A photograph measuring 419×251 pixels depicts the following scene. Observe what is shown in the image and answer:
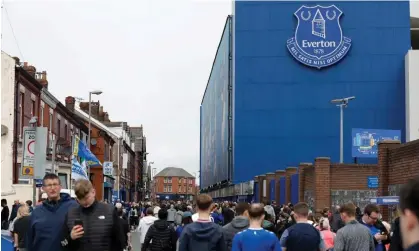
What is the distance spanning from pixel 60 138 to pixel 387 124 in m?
24.1

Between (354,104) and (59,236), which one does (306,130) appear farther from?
(59,236)

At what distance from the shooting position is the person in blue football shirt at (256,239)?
24.6ft

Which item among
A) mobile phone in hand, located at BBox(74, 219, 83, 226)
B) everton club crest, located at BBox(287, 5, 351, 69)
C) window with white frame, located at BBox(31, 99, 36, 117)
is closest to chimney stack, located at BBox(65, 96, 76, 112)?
everton club crest, located at BBox(287, 5, 351, 69)

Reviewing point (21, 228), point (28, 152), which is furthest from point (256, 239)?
point (28, 152)

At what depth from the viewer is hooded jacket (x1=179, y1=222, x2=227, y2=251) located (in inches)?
313

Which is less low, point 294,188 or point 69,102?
point 69,102

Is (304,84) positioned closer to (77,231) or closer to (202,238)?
(202,238)

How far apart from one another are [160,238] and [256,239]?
4002 mm

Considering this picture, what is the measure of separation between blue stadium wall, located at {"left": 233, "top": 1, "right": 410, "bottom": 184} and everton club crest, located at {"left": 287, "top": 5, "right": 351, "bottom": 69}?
52 centimetres

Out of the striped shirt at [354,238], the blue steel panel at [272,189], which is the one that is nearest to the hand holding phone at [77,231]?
the striped shirt at [354,238]

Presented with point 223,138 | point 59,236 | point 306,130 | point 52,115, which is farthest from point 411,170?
point 223,138

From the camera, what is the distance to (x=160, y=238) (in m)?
11.3

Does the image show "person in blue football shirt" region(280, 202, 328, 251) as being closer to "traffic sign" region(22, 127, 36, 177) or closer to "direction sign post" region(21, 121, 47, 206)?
"direction sign post" region(21, 121, 47, 206)

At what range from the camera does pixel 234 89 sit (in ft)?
172
